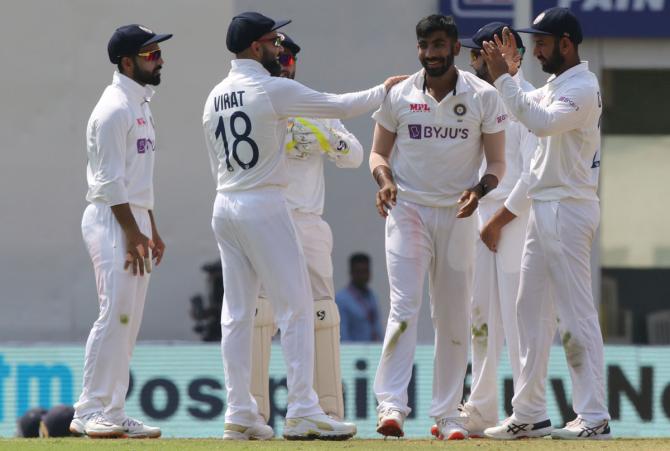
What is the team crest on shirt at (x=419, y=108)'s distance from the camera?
26.3 feet

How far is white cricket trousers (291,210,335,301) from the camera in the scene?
347 inches

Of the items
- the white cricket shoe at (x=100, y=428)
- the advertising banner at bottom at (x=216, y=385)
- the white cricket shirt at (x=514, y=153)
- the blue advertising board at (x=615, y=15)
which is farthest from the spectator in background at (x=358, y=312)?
the white cricket shoe at (x=100, y=428)

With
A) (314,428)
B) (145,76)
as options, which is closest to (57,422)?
(145,76)

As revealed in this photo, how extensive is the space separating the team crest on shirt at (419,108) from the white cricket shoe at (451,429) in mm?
1591

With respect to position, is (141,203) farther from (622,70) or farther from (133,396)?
(622,70)

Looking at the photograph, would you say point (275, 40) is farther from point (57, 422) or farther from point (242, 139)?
point (57, 422)

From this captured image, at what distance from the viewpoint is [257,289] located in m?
8.08

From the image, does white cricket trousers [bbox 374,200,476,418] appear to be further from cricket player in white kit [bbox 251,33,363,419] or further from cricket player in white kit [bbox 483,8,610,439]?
cricket player in white kit [bbox 251,33,363,419]

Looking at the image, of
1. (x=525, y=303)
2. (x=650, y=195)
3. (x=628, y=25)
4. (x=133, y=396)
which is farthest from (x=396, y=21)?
(x=525, y=303)

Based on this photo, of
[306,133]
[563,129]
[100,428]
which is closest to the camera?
[563,129]

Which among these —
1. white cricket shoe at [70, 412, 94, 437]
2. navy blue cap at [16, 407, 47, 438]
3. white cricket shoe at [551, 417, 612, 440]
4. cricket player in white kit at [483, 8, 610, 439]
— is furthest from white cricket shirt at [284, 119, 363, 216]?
navy blue cap at [16, 407, 47, 438]

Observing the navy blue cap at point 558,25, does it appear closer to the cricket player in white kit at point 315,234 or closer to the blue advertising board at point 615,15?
the cricket player in white kit at point 315,234

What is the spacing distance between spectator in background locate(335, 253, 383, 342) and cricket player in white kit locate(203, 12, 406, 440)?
4853 mm

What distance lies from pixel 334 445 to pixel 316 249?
157cm
